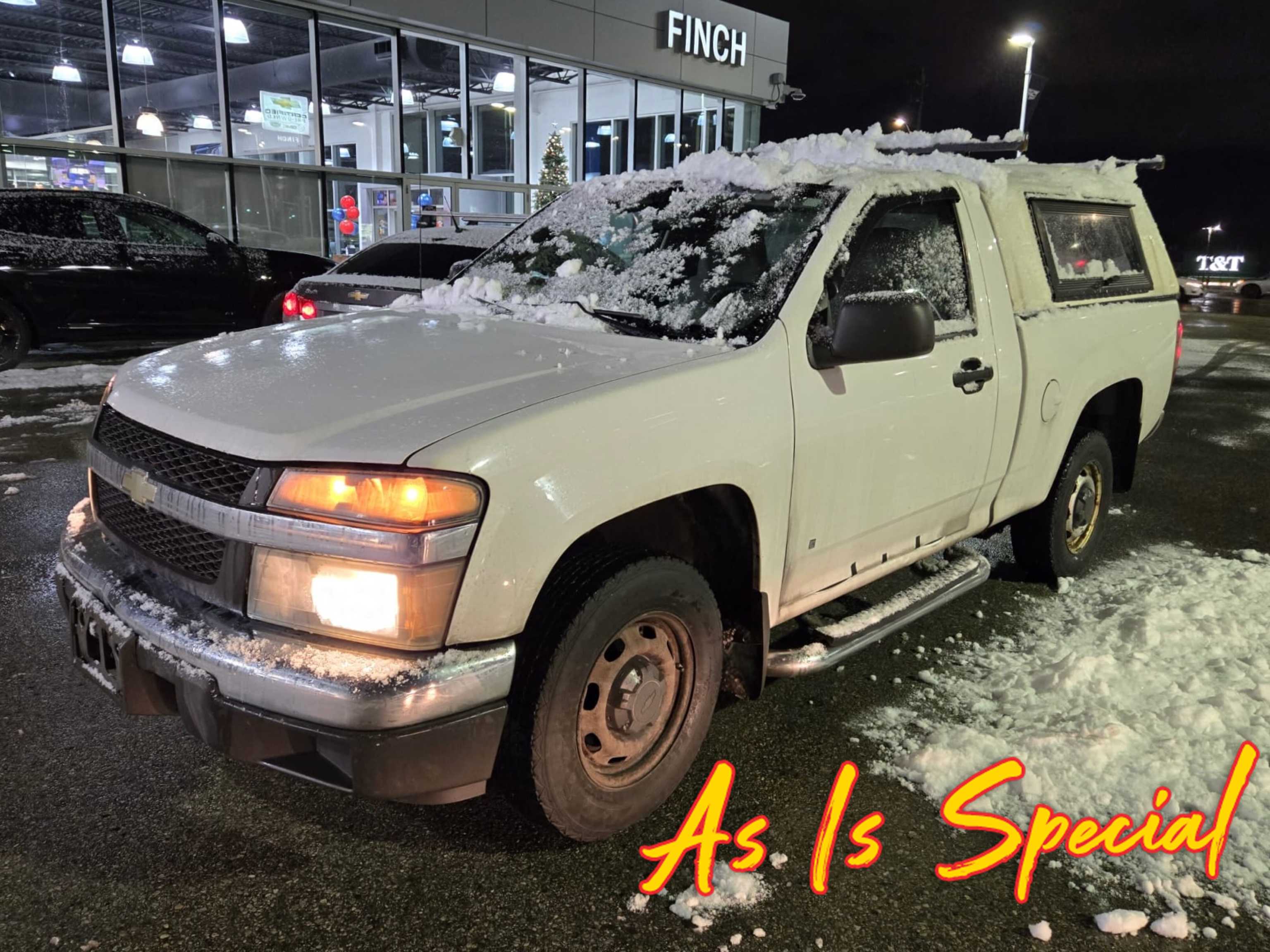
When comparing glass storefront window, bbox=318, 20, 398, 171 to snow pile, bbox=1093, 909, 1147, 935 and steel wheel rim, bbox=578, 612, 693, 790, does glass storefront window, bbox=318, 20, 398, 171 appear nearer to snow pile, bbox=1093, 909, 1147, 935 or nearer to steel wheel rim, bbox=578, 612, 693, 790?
steel wheel rim, bbox=578, 612, 693, 790

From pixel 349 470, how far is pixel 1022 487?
3.08 meters

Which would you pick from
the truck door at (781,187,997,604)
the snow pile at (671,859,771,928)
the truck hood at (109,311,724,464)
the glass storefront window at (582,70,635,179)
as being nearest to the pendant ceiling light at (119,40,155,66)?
the glass storefront window at (582,70,635,179)

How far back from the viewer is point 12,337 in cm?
994

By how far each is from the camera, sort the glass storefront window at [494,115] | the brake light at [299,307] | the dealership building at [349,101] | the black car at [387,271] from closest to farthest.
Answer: the black car at [387,271] < the brake light at [299,307] < the dealership building at [349,101] < the glass storefront window at [494,115]

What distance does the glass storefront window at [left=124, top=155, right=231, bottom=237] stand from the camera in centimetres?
1504

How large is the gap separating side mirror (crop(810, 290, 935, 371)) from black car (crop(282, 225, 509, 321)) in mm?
4760

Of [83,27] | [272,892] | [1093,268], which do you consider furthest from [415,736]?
[83,27]

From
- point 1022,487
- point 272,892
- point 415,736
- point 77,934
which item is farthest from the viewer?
point 1022,487

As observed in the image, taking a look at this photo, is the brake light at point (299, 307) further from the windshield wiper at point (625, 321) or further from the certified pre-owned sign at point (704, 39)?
the certified pre-owned sign at point (704, 39)

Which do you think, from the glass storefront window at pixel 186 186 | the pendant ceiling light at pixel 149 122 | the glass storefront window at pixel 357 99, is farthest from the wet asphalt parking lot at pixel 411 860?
the glass storefront window at pixel 357 99

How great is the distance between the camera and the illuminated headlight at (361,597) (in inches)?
82.6

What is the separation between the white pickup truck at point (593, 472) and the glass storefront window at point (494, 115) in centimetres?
1699

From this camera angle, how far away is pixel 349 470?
6.93 feet

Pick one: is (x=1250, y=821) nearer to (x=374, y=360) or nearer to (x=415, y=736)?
(x=415, y=736)
